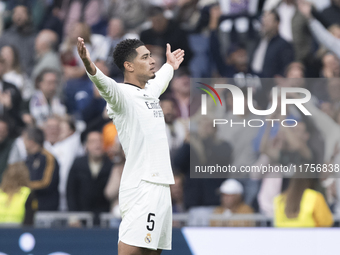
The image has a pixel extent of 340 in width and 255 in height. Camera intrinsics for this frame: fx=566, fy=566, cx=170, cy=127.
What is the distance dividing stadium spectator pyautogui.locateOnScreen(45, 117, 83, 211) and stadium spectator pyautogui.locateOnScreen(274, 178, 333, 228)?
107 inches

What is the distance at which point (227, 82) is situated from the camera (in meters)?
6.91

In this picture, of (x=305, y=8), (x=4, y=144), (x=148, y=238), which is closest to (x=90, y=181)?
(x=4, y=144)

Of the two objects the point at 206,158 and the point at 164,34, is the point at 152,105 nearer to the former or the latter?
the point at 206,158

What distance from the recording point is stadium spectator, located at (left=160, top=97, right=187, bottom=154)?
722cm

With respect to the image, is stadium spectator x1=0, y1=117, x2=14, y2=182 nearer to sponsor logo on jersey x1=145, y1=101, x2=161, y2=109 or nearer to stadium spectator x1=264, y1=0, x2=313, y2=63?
sponsor logo on jersey x1=145, y1=101, x2=161, y2=109

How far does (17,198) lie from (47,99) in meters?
2.18

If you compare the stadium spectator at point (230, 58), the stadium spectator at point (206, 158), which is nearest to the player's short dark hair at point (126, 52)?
the stadium spectator at point (206, 158)

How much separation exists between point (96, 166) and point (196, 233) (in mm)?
1811

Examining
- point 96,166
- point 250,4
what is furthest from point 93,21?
point 96,166

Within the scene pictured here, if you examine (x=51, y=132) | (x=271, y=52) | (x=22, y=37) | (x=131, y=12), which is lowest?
(x=51, y=132)

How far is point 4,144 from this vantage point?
779 cm

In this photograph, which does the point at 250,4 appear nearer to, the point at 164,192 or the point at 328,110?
the point at 328,110

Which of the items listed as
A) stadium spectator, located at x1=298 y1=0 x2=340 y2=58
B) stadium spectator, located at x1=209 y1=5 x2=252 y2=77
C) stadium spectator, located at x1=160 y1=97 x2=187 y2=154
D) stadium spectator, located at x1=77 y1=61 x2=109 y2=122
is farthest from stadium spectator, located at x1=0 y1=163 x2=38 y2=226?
stadium spectator, located at x1=298 y1=0 x2=340 y2=58

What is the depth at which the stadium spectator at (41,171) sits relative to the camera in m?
7.09
